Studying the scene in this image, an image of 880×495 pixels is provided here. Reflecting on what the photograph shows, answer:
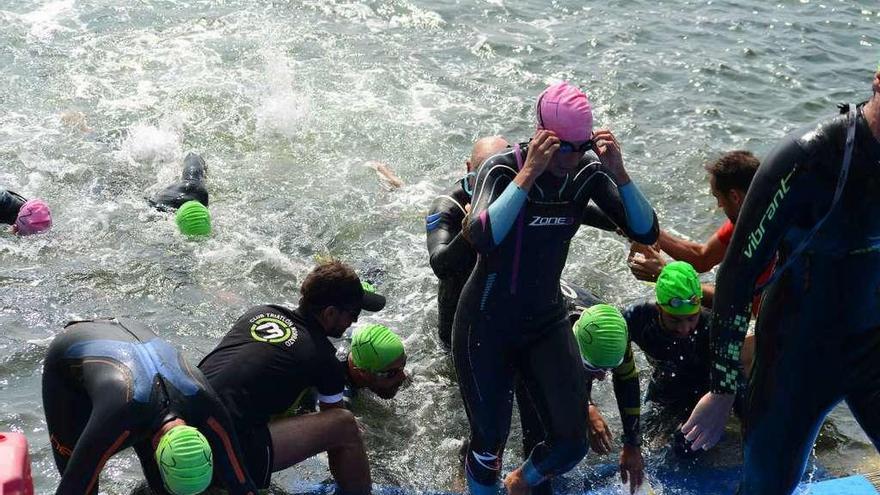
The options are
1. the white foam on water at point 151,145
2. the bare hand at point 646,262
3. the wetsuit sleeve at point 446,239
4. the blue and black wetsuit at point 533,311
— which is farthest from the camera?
the white foam on water at point 151,145

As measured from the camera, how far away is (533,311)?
14.8 ft

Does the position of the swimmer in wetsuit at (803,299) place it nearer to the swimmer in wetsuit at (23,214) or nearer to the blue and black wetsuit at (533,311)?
the blue and black wetsuit at (533,311)

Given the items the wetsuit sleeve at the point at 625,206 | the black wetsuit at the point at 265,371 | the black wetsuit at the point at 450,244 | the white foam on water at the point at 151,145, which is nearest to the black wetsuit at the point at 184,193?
the white foam on water at the point at 151,145

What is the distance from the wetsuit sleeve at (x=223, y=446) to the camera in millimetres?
4154

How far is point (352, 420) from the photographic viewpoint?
522 centimetres

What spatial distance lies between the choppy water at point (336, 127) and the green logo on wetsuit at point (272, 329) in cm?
107

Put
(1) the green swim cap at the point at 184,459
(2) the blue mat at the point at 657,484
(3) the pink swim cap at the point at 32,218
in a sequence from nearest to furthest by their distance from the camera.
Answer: (1) the green swim cap at the point at 184,459, (2) the blue mat at the point at 657,484, (3) the pink swim cap at the point at 32,218

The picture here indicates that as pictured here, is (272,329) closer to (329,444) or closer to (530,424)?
(329,444)

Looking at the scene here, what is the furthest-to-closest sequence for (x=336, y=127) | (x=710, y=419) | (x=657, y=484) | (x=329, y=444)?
(x=336, y=127)
(x=657, y=484)
(x=329, y=444)
(x=710, y=419)

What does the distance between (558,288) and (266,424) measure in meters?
1.68

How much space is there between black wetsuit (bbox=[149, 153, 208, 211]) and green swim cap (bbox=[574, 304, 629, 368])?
16.2 feet

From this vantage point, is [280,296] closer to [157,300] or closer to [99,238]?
[157,300]

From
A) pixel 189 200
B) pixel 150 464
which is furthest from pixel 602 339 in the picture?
pixel 189 200

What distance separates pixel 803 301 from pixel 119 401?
273 cm
